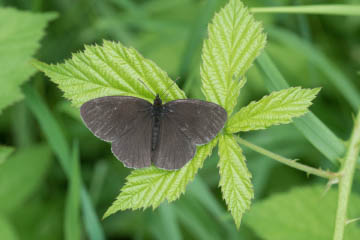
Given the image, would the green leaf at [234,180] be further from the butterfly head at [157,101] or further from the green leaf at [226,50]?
the butterfly head at [157,101]

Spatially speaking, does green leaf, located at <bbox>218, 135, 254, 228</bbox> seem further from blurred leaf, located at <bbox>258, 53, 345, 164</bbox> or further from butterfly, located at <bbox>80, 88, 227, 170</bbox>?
blurred leaf, located at <bbox>258, 53, 345, 164</bbox>

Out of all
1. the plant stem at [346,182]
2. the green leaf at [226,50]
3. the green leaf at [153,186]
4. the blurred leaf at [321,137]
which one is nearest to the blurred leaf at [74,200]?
the green leaf at [153,186]

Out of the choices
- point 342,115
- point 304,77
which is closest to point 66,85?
point 304,77

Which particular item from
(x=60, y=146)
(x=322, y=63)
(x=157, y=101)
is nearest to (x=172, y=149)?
(x=157, y=101)

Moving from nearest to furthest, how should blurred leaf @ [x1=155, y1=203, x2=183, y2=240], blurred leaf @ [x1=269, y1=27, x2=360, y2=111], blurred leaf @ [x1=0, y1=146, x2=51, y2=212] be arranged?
blurred leaf @ [x1=155, y1=203, x2=183, y2=240] < blurred leaf @ [x1=0, y1=146, x2=51, y2=212] < blurred leaf @ [x1=269, y1=27, x2=360, y2=111]

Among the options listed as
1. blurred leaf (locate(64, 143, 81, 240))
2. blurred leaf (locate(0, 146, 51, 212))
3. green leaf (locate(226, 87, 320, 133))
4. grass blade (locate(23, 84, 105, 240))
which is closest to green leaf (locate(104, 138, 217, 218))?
green leaf (locate(226, 87, 320, 133))

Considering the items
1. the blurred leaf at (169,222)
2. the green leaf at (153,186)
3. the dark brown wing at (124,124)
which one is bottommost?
the blurred leaf at (169,222)

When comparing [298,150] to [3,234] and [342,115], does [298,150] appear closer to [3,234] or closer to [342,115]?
[342,115]
